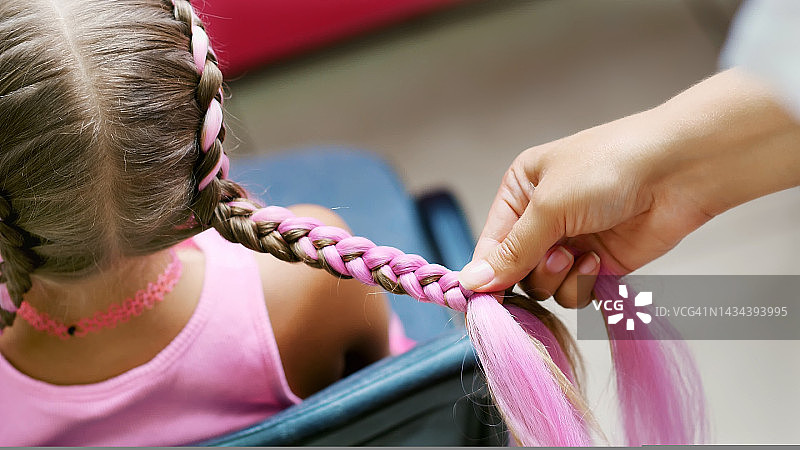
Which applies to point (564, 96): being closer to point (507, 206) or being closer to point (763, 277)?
point (763, 277)

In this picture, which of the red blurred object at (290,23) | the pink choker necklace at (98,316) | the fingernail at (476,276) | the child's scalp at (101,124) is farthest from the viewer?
the red blurred object at (290,23)

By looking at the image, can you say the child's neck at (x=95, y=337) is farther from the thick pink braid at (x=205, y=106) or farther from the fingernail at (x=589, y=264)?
the fingernail at (x=589, y=264)

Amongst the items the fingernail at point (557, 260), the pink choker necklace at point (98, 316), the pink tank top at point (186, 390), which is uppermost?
the fingernail at point (557, 260)

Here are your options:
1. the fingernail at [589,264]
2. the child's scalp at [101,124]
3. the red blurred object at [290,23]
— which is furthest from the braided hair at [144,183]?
the red blurred object at [290,23]

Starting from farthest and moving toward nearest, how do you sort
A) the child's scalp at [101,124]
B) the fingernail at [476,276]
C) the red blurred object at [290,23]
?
the red blurred object at [290,23]
the fingernail at [476,276]
the child's scalp at [101,124]

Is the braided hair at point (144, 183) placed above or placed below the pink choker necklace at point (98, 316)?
above

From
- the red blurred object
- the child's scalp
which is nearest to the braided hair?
the child's scalp

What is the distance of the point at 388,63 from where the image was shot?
1839 millimetres

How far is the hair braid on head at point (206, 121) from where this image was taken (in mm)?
605

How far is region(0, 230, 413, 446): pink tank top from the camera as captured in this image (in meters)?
0.78

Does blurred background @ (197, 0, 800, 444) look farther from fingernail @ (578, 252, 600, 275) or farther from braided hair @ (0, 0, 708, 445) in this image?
braided hair @ (0, 0, 708, 445)

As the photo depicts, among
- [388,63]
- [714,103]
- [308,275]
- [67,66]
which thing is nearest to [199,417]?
[308,275]

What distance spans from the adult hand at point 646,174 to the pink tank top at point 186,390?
0.31 m

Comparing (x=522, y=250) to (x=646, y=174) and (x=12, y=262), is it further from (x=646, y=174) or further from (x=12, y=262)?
(x=12, y=262)
